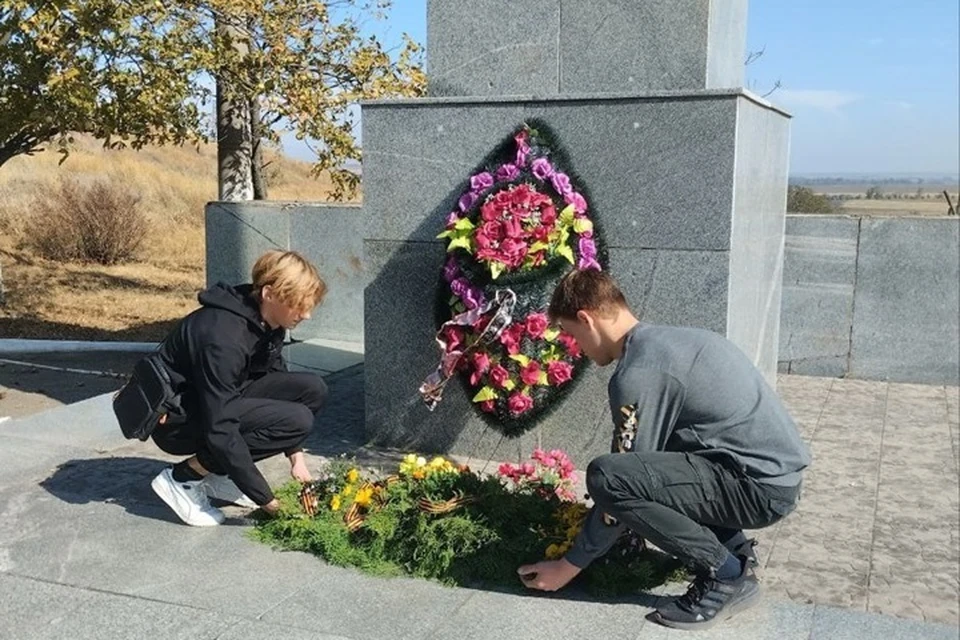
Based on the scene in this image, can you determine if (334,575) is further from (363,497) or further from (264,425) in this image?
(264,425)

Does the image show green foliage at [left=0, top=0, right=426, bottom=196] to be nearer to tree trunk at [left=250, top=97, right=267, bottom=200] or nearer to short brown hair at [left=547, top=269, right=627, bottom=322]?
tree trunk at [left=250, top=97, right=267, bottom=200]

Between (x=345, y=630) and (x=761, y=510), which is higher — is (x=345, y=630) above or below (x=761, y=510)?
below

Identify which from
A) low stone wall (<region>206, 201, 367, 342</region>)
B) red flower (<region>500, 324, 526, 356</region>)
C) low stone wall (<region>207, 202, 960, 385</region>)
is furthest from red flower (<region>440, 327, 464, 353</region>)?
low stone wall (<region>206, 201, 367, 342</region>)

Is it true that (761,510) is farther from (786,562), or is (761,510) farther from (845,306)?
(845,306)

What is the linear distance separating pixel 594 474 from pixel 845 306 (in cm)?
558

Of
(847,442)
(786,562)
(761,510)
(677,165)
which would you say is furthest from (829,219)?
(761,510)

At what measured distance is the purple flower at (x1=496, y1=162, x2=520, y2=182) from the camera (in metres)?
5.07

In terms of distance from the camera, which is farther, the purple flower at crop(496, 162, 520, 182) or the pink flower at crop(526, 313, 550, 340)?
the purple flower at crop(496, 162, 520, 182)

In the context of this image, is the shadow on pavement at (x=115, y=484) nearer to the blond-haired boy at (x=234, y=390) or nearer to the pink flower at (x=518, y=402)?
the blond-haired boy at (x=234, y=390)

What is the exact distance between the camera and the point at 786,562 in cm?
399

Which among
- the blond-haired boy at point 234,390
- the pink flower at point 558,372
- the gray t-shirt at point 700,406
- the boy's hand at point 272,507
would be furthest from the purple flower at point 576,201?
the boy's hand at point 272,507

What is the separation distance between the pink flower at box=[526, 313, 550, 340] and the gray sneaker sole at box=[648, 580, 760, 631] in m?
1.81

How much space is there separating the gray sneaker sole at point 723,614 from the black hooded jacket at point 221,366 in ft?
5.53

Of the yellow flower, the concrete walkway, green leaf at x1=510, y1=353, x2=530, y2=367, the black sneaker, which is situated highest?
green leaf at x1=510, y1=353, x2=530, y2=367
